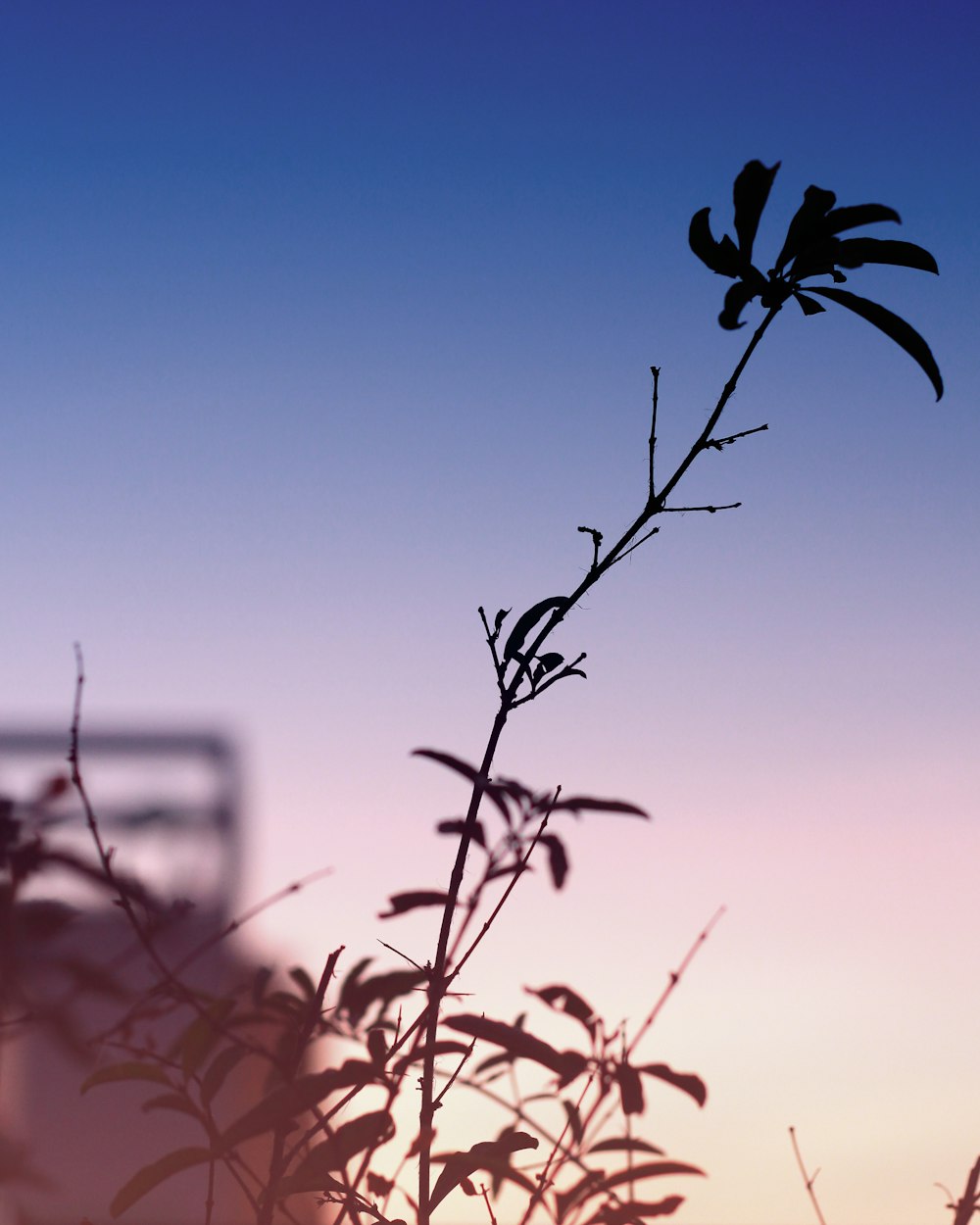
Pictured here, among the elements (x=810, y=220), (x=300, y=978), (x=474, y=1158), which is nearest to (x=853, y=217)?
(x=810, y=220)

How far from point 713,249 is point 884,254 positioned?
0.17 meters

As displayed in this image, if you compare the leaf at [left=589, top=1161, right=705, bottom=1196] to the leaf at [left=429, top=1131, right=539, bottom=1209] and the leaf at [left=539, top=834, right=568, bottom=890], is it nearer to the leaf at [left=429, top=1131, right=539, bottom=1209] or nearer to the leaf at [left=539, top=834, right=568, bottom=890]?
the leaf at [left=429, top=1131, right=539, bottom=1209]

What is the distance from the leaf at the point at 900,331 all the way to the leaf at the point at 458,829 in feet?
1.99

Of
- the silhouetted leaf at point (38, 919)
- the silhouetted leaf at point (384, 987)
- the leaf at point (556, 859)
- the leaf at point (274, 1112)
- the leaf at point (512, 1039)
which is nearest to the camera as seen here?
the silhouetted leaf at point (38, 919)

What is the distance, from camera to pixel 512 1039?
109cm

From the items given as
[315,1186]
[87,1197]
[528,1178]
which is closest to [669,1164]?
[528,1178]

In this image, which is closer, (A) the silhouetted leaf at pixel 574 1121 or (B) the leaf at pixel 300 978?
(A) the silhouetted leaf at pixel 574 1121

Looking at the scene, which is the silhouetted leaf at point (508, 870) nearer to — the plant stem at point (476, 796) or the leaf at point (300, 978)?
the plant stem at point (476, 796)

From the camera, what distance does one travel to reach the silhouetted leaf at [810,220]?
110 cm

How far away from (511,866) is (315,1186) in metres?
0.34

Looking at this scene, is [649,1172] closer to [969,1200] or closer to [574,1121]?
[574,1121]

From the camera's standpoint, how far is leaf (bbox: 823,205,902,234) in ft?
3.62

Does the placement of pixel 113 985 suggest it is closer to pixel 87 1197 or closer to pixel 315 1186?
pixel 315 1186

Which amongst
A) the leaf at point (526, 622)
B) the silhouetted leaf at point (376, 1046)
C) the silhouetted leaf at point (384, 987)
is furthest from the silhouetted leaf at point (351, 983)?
the leaf at point (526, 622)
